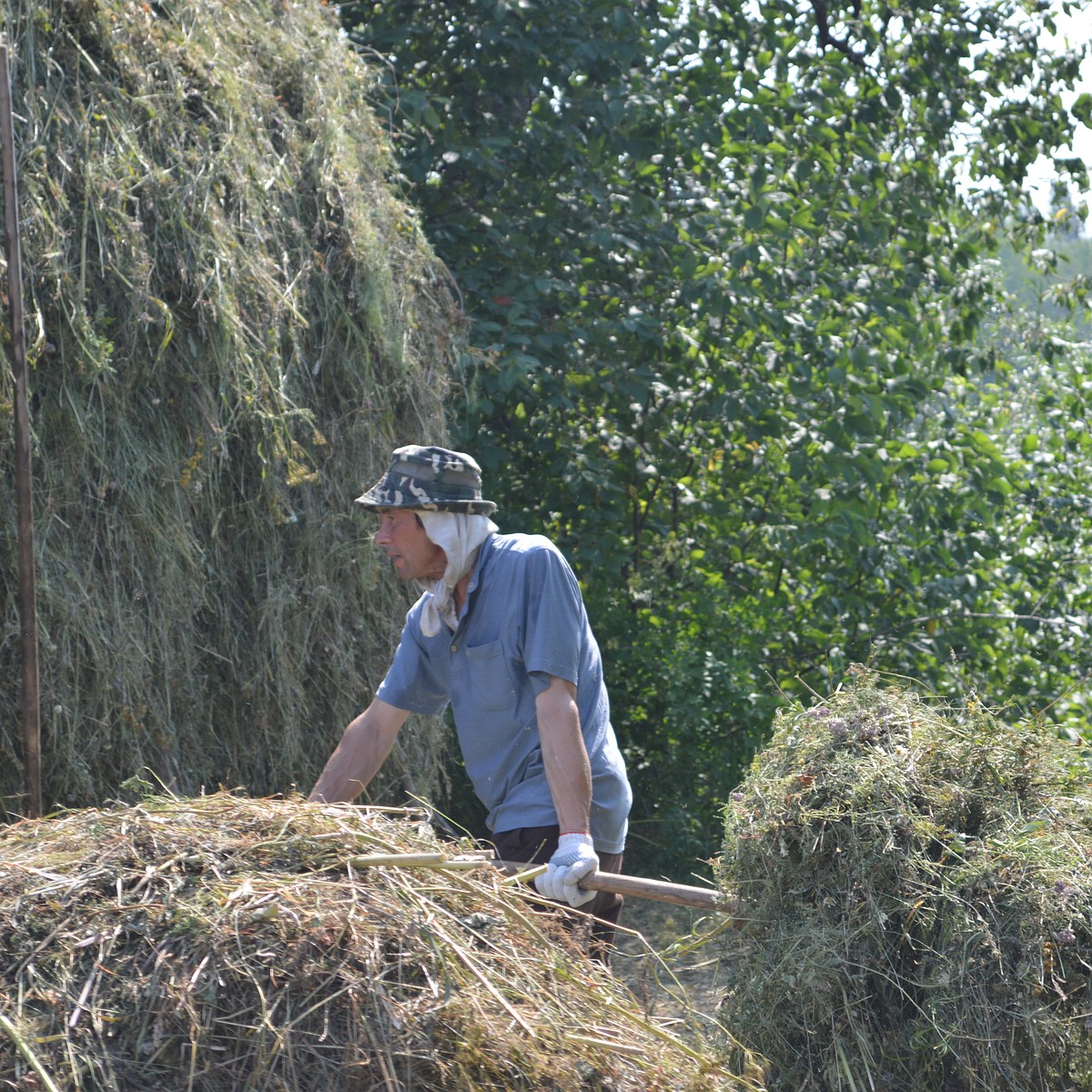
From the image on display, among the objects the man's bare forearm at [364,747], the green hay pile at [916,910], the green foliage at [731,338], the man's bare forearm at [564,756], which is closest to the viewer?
the green hay pile at [916,910]

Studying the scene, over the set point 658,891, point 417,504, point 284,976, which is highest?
point 417,504

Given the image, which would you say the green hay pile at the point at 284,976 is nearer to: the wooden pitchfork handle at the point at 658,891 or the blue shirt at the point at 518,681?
the wooden pitchfork handle at the point at 658,891

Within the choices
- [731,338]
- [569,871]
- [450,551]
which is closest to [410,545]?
[450,551]

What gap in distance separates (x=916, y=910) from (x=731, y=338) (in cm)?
484

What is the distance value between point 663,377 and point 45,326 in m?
4.07

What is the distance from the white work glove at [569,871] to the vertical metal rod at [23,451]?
4.59ft

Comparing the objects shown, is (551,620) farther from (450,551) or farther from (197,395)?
(197,395)

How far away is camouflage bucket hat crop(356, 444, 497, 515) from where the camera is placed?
3.37m

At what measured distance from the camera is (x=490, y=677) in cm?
343

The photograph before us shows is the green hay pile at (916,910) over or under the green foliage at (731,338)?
under

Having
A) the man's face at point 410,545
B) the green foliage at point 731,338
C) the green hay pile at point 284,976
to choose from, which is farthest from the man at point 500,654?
the green foliage at point 731,338

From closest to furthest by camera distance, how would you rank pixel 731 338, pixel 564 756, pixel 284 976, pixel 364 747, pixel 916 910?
pixel 284 976, pixel 916 910, pixel 564 756, pixel 364 747, pixel 731 338

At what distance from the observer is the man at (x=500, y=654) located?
3.30 metres

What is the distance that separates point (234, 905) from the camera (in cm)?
215
